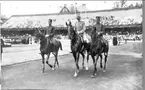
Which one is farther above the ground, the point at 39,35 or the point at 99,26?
the point at 99,26

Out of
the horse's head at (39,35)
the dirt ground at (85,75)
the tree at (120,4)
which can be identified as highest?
the tree at (120,4)

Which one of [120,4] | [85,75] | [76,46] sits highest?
[120,4]

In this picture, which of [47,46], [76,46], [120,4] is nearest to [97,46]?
[76,46]

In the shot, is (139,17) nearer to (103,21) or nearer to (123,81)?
(103,21)

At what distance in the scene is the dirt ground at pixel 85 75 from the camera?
201cm

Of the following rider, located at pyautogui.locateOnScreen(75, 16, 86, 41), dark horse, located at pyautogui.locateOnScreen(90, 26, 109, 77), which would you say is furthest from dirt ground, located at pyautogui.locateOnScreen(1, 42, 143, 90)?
rider, located at pyautogui.locateOnScreen(75, 16, 86, 41)

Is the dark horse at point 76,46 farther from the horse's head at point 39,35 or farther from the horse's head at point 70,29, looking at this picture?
the horse's head at point 39,35

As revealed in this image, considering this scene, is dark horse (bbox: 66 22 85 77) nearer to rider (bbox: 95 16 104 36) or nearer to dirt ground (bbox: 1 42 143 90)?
dirt ground (bbox: 1 42 143 90)

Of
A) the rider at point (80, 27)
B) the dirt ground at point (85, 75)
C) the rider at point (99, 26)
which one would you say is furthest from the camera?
the rider at point (80, 27)

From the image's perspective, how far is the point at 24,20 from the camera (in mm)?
2508

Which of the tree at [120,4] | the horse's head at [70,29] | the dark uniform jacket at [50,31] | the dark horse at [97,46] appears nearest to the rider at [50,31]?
the dark uniform jacket at [50,31]

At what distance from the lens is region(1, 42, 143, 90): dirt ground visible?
2.01m

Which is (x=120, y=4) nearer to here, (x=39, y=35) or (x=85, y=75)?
(x=85, y=75)

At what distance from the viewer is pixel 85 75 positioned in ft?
7.68
